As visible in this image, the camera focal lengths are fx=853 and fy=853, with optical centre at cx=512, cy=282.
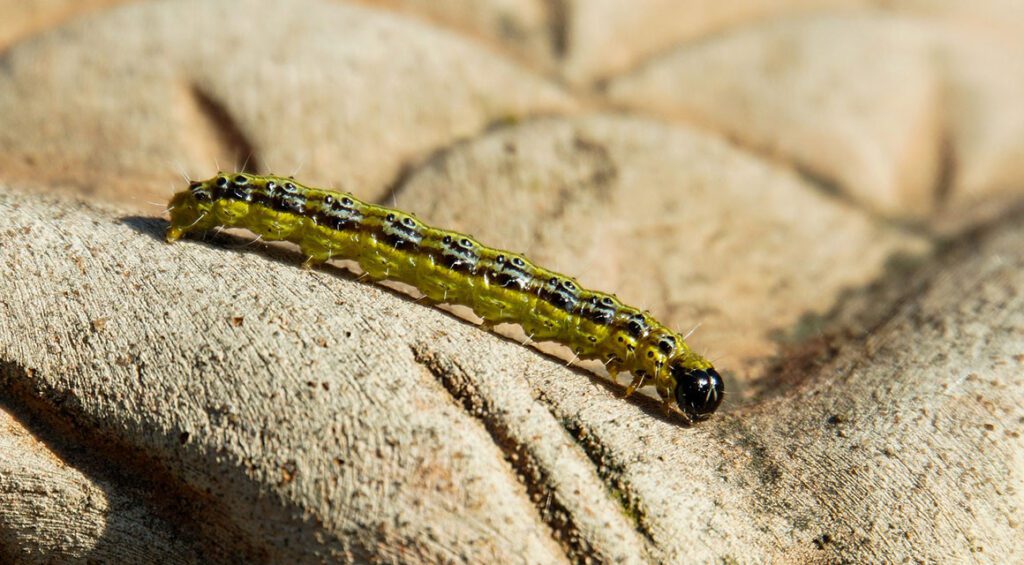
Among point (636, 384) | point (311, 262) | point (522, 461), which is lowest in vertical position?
point (522, 461)

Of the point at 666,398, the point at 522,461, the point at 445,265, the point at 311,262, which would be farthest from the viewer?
the point at 311,262

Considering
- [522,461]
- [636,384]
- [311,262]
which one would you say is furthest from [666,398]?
[311,262]

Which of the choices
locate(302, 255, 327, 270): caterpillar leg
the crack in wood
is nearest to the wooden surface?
the crack in wood

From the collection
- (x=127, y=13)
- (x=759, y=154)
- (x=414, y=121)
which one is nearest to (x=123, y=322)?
(x=414, y=121)

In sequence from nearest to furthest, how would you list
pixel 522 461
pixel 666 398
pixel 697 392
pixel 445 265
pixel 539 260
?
pixel 522 461, pixel 697 392, pixel 666 398, pixel 445 265, pixel 539 260

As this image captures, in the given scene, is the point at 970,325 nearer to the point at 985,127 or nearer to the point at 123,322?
the point at 985,127

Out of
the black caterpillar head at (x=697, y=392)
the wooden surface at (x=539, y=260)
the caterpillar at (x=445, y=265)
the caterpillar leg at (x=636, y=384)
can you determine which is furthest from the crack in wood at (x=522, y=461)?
the black caterpillar head at (x=697, y=392)

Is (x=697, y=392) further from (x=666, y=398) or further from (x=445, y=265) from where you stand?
(x=445, y=265)

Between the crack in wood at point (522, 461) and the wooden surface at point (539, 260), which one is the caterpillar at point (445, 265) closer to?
the wooden surface at point (539, 260)
